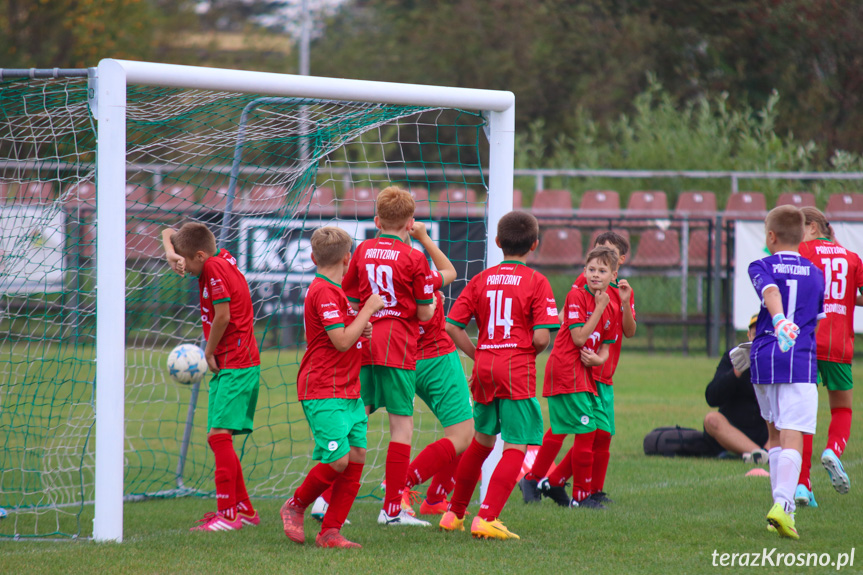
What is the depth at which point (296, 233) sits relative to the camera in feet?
41.6

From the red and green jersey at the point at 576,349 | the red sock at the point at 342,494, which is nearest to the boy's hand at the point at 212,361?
the red sock at the point at 342,494

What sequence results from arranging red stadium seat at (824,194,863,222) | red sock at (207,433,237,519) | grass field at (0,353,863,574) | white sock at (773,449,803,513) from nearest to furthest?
grass field at (0,353,863,574) < white sock at (773,449,803,513) < red sock at (207,433,237,519) < red stadium seat at (824,194,863,222)

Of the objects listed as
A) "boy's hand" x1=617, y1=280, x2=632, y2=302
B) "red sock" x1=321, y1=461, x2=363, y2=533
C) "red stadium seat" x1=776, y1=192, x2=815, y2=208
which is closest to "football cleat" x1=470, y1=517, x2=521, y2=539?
"red sock" x1=321, y1=461, x2=363, y2=533

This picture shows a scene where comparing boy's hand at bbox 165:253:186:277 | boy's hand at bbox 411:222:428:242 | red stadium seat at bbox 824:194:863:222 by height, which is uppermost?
red stadium seat at bbox 824:194:863:222

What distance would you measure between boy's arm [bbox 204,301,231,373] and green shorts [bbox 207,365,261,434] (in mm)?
99

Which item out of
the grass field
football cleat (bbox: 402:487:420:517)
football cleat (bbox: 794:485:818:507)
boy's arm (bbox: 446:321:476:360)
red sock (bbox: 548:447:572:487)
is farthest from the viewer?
red sock (bbox: 548:447:572:487)

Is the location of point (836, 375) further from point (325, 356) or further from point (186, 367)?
point (186, 367)

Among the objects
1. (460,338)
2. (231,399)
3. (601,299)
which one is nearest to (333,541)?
(231,399)

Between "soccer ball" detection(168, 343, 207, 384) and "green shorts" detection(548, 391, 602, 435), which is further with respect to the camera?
"soccer ball" detection(168, 343, 207, 384)

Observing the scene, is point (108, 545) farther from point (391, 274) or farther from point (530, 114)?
point (530, 114)

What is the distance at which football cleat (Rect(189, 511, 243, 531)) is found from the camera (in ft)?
15.5

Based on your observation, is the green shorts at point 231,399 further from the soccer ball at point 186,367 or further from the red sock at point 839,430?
the red sock at point 839,430

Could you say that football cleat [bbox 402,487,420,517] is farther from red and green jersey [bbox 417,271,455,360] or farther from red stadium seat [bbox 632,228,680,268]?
red stadium seat [bbox 632,228,680,268]

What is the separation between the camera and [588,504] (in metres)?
5.25
